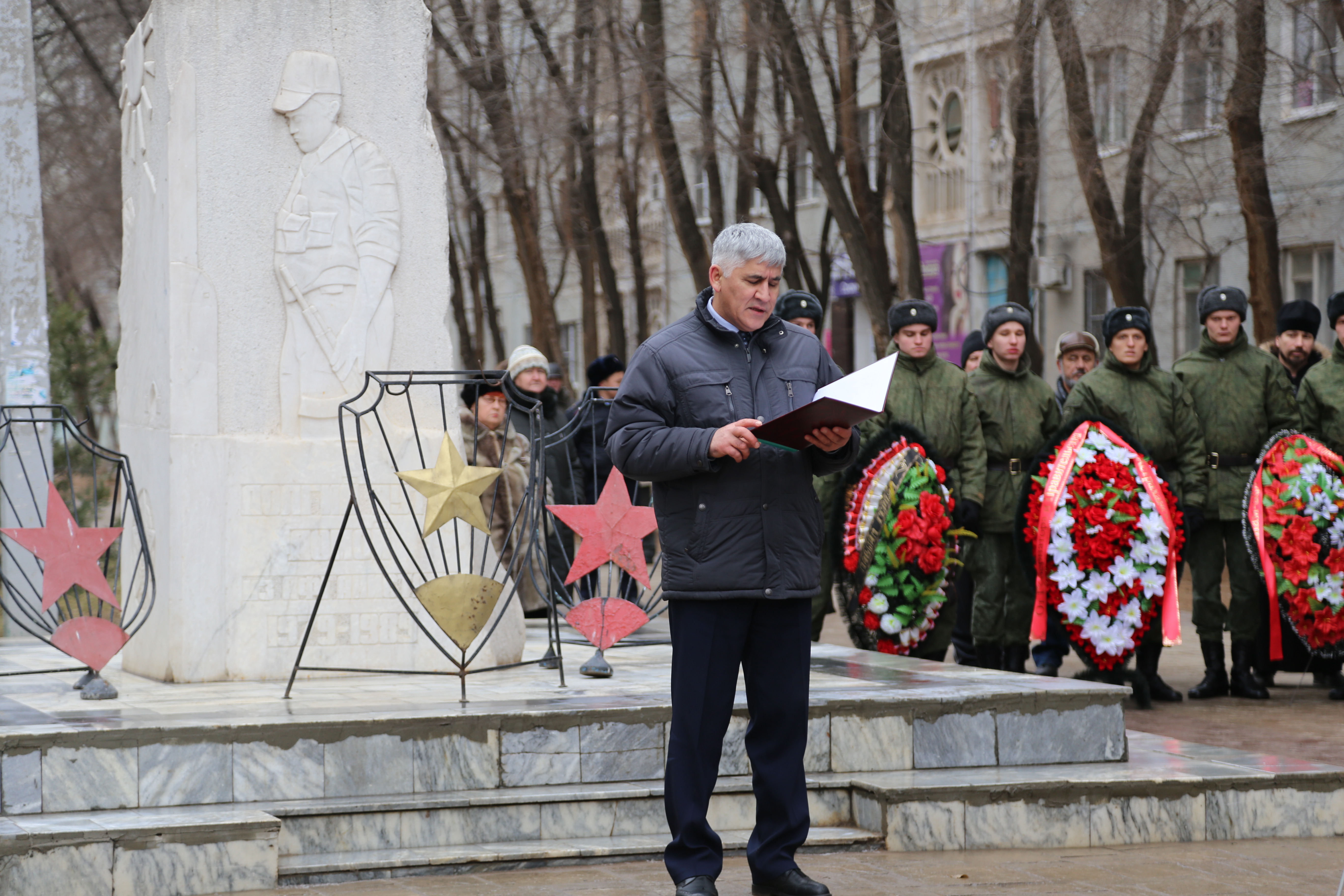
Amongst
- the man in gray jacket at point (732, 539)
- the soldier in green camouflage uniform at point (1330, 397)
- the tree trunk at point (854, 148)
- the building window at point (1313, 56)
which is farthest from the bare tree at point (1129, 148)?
the man in gray jacket at point (732, 539)

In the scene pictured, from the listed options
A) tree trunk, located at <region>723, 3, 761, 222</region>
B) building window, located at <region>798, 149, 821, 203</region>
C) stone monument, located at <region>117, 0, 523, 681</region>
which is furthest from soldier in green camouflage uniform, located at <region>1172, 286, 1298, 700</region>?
building window, located at <region>798, 149, 821, 203</region>

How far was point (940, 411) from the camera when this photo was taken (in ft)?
33.2

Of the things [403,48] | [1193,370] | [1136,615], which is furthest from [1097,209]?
[403,48]

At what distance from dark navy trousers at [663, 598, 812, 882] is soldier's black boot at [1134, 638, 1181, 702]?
4572 mm

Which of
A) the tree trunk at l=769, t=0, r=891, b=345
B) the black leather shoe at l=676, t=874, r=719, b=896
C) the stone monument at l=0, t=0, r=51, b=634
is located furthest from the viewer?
the tree trunk at l=769, t=0, r=891, b=345

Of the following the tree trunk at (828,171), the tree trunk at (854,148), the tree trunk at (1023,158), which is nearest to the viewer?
the tree trunk at (1023,158)

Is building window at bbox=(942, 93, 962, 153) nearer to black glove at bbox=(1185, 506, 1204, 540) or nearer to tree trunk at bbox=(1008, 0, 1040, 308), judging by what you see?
tree trunk at bbox=(1008, 0, 1040, 308)

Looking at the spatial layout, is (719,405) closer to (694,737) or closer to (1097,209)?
(694,737)

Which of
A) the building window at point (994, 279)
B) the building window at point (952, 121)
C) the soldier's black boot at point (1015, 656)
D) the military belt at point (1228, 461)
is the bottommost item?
the soldier's black boot at point (1015, 656)

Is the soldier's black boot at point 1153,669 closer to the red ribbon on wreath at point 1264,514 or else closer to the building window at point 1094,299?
the red ribbon on wreath at point 1264,514

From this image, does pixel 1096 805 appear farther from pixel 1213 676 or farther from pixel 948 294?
pixel 948 294

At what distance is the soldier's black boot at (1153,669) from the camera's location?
33.1 ft

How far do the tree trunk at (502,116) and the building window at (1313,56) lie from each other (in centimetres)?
792

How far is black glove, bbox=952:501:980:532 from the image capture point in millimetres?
10023
